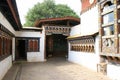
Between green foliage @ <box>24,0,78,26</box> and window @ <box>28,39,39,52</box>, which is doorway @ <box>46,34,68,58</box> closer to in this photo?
window @ <box>28,39,39,52</box>

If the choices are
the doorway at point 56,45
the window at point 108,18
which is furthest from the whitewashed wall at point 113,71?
the doorway at point 56,45

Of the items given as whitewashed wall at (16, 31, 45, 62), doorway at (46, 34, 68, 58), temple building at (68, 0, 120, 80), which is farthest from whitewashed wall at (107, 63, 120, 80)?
doorway at (46, 34, 68, 58)

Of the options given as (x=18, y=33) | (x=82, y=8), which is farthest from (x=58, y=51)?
(x=82, y=8)

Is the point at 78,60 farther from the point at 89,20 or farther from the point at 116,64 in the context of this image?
the point at 116,64

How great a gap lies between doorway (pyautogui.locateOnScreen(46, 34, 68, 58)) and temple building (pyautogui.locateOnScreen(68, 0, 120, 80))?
315 inches

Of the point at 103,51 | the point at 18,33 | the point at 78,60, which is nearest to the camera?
the point at 103,51

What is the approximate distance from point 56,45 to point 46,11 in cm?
1842

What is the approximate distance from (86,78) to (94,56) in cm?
322

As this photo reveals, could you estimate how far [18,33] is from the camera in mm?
20703

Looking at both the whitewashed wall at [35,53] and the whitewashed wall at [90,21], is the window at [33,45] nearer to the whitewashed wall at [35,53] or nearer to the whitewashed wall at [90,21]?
the whitewashed wall at [35,53]

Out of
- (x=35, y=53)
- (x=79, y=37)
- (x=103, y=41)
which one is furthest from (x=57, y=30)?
(x=103, y=41)

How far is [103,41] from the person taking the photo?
12070 millimetres

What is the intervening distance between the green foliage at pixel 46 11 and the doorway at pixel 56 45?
17249mm

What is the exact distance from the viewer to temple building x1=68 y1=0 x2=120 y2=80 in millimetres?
10602
